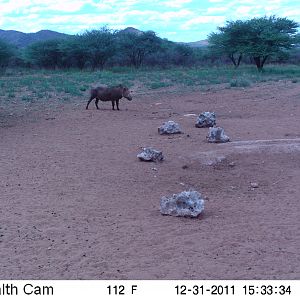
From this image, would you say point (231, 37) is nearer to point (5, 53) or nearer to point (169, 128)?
point (5, 53)

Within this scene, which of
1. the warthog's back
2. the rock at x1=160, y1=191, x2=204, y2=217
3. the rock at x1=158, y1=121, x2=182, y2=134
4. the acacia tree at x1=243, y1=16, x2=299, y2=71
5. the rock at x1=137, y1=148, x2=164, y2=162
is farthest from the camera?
the acacia tree at x1=243, y1=16, x2=299, y2=71

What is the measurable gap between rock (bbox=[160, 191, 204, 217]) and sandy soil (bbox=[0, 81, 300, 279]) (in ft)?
0.36

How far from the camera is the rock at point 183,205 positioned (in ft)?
22.4

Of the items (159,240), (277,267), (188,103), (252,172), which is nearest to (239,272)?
(277,267)

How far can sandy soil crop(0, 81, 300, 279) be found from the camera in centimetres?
535

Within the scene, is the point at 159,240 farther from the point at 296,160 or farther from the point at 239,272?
the point at 296,160

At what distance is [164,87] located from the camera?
2575 cm

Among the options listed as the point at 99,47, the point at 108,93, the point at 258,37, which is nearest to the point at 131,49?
the point at 99,47

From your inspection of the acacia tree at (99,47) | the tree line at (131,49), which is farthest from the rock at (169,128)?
the acacia tree at (99,47)

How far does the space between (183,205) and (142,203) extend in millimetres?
807

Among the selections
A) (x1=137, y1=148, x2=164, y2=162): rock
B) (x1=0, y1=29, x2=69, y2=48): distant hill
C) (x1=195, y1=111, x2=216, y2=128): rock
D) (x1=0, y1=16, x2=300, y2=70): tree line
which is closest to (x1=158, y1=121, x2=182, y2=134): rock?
(x1=195, y1=111, x2=216, y2=128): rock

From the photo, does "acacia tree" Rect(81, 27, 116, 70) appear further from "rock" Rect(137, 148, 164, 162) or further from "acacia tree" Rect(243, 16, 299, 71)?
"rock" Rect(137, 148, 164, 162)

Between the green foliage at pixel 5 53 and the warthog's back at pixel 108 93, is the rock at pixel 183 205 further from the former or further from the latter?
the green foliage at pixel 5 53

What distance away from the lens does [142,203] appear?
7.52m
